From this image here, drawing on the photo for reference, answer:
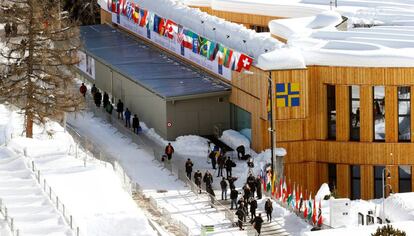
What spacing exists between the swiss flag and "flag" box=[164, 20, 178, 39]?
38.4 feet

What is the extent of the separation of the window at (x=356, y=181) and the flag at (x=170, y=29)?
18067 mm

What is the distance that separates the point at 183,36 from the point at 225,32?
14.9ft

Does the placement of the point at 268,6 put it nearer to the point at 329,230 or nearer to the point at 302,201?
the point at 302,201

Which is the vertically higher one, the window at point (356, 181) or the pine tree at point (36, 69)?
the pine tree at point (36, 69)

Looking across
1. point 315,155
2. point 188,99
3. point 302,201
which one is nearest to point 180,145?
point 188,99

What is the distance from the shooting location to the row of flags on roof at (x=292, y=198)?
212 feet

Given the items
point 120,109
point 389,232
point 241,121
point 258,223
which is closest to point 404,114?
point 241,121

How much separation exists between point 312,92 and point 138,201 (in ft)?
37.3

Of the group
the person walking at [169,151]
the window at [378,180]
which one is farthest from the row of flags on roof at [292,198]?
the person walking at [169,151]

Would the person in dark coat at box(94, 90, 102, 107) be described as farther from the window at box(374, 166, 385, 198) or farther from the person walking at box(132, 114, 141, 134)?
the window at box(374, 166, 385, 198)

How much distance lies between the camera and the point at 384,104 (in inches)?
2862

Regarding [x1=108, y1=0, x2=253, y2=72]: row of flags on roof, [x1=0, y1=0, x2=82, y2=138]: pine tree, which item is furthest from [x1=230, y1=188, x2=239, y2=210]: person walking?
[x1=108, y1=0, x2=253, y2=72]: row of flags on roof

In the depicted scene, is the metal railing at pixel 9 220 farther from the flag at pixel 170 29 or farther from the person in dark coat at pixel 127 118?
the flag at pixel 170 29

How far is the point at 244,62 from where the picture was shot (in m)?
76.4
